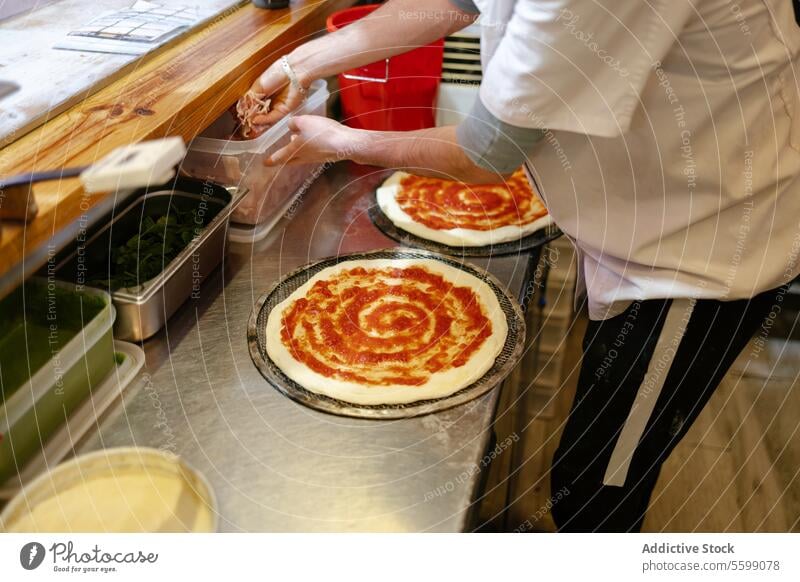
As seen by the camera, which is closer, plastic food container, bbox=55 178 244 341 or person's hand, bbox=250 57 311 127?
plastic food container, bbox=55 178 244 341

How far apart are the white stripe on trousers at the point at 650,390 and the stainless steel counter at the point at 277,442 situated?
270mm

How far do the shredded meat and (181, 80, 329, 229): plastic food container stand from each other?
0.02m

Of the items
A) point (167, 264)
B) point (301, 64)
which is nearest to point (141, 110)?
point (167, 264)

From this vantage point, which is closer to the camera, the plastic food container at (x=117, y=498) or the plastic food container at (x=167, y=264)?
the plastic food container at (x=117, y=498)

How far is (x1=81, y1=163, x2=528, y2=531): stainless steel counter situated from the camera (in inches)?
29.7

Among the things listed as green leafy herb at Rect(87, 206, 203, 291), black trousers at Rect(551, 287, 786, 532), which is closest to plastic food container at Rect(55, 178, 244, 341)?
green leafy herb at Rect(87, 206, 203, 291)

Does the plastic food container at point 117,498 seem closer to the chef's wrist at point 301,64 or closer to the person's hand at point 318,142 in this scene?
the person's hand at point 318,142

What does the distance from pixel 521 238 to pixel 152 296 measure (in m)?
0.68

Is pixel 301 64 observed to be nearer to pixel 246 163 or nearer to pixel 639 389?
pixel 246 163

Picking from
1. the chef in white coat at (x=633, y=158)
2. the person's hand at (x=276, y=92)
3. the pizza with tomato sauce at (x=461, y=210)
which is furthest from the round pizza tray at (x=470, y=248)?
the person's hand at (x=276, y=92)

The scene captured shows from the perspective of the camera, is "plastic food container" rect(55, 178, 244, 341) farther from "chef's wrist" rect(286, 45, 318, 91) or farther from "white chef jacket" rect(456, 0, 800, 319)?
"white chef jacket" rect(456, 0, 800, 319)

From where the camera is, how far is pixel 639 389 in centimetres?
103

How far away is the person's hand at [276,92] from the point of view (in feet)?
3.56

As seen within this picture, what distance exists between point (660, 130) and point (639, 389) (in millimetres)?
411
